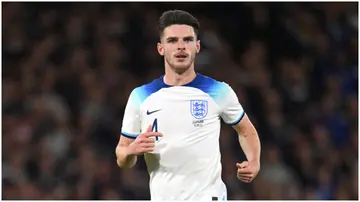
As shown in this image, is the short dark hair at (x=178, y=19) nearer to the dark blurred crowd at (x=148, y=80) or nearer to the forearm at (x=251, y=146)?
the forearm at (x=251, y=146)

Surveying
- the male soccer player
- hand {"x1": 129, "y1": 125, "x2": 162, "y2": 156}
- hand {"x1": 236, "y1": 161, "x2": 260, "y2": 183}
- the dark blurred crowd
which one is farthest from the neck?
the dark blurred crowd

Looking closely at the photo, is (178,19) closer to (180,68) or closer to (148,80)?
(180,68)

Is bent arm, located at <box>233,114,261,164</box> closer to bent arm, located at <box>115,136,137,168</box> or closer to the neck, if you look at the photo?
the neck

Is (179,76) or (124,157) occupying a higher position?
(179,76)

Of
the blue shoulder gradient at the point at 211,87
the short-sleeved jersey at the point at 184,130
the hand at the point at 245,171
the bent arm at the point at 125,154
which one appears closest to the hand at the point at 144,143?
the bent arm at the point at 125,154

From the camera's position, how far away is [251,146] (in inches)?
186

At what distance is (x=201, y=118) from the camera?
459 centimetres

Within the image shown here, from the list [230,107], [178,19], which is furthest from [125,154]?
[178,19]

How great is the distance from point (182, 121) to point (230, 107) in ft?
1.01

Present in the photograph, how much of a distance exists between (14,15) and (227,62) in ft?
8.84

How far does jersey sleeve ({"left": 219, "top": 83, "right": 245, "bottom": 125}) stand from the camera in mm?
4641

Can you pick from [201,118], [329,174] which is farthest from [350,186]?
[201,118]

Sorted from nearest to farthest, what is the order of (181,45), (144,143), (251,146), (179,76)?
(144,143)
(181,45)
(179,76)
(251,146)

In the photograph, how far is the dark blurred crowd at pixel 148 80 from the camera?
8.41 metres
